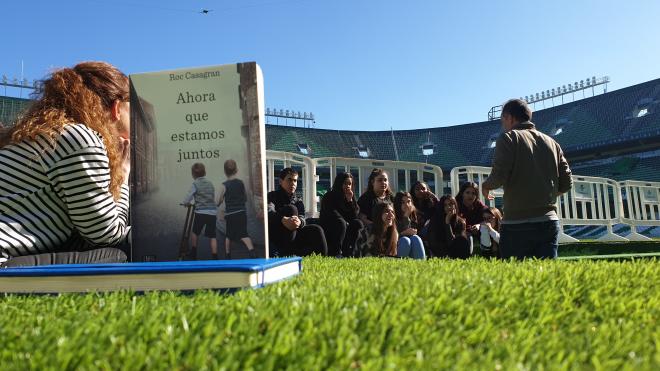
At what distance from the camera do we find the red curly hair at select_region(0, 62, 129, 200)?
198 cm

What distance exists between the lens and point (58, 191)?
6.35ft

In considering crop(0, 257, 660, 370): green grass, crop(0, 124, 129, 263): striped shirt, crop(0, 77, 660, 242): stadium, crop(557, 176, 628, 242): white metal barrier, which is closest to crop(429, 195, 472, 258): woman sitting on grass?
crop(0, 124, 129, 263): striped shirt

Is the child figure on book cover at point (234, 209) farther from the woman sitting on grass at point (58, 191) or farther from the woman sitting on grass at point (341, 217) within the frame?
the woman sitting on grass at point (341, 217)

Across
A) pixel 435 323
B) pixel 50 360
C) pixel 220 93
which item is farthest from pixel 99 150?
pixel 435 323

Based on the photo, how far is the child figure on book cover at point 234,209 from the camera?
188cm

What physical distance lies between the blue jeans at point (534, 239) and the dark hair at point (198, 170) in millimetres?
2440

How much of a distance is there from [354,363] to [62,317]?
0.60m

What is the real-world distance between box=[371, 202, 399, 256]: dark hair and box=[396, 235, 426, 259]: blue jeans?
0.26ft

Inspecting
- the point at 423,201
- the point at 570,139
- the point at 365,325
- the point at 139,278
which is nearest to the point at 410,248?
the point at 423,201

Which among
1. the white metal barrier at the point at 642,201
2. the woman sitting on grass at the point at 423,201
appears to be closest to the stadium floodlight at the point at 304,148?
the white metal barrier at the point at 642,201

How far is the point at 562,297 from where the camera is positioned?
3.95 ft

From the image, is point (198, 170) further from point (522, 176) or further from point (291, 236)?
point (291, 236)

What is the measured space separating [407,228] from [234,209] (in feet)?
14.4

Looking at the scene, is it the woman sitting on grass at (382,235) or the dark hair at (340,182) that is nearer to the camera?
the woman sitting on grass at (382,235)
